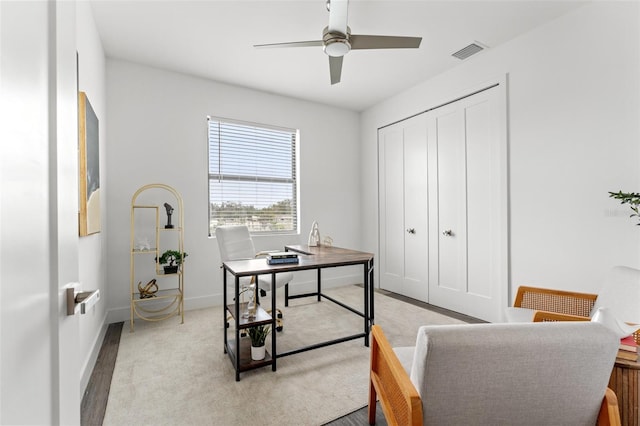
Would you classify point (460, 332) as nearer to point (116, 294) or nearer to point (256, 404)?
point (256, 404)

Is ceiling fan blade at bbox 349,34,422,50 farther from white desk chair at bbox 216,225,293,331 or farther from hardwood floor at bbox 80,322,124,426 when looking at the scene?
hardwood floor at bbox 80,322,124,426

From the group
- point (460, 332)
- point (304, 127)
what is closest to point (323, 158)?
point (304, 127)

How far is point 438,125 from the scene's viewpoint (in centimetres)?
379

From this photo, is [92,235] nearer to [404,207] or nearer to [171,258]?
[171,258]

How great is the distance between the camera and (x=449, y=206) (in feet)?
12.1

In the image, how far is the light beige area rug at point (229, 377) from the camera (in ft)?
5.84

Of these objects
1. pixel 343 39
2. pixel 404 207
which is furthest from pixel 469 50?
pixel 404 207

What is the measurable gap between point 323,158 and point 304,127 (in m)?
0.56

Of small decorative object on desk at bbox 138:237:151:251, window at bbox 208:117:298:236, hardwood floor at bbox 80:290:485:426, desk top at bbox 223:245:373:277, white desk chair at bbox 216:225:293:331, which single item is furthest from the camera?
window at bbox 208:117:298:236

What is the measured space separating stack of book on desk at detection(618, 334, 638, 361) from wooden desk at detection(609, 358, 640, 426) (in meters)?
0.02

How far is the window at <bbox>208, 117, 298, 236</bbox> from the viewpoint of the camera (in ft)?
13.1

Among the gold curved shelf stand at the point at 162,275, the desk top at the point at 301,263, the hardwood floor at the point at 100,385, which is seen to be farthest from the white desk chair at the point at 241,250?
the hardwood floor at the point at 100,385

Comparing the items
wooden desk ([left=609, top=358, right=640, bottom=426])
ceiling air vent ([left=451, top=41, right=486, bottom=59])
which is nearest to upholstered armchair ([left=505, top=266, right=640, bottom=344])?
wooden desk ([left=609, top=358, right=640, bottom=426])

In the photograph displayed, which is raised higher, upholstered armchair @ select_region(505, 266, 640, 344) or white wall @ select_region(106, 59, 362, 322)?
white wall @ select_region(106, 59, 362, 322)
